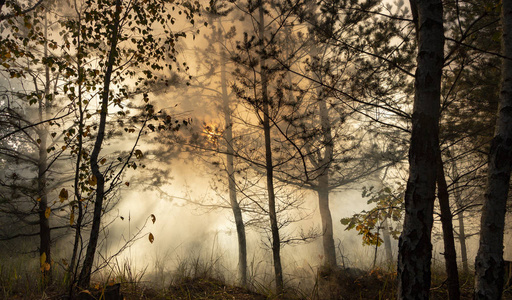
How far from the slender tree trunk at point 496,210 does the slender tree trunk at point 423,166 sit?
920mm

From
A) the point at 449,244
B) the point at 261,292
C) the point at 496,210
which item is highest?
the point at 496,210

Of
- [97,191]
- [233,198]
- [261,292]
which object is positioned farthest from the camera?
[233,198]

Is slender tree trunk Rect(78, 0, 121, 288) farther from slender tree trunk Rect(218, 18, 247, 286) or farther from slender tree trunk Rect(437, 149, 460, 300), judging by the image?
slender tree trunk Rect(218, 18, 247, 286)

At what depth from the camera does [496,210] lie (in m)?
2.68

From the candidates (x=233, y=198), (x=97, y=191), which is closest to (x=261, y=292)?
(x=97, y=191)

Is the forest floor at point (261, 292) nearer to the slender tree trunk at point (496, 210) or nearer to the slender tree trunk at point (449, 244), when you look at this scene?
the slender tree trunk at point (449, 244)

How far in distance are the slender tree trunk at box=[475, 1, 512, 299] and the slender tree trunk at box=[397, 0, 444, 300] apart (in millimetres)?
920

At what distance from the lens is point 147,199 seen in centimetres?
1548

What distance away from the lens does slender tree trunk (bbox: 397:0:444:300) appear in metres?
2.19

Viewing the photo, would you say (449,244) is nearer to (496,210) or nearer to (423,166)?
(496,210)

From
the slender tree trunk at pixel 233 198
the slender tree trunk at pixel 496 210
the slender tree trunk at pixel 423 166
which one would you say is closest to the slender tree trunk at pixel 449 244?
the slender tree trunk at pixel 496 210

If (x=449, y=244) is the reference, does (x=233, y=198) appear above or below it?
above

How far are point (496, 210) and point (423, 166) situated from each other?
1.14 metres

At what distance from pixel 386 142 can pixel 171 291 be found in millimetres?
9151
